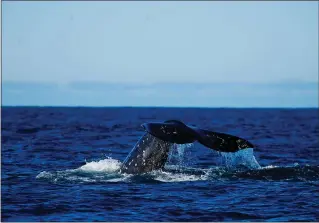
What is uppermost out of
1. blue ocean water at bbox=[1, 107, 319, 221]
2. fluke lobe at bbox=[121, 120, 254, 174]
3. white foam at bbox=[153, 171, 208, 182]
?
fluke lobe at bbox=[121, 120, 254, 174]

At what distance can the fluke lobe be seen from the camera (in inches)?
462

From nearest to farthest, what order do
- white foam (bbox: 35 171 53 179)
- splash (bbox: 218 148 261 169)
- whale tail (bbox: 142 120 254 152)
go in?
1. whale tail (bbox: 142 120 254 152)
2. white foam (bbox: 35 171 53 179)
3. splash (bbox: 218 148 261 169)

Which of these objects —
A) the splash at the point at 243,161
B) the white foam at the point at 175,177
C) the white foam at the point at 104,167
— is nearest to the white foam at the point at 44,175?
the white foam at the point at 104,167

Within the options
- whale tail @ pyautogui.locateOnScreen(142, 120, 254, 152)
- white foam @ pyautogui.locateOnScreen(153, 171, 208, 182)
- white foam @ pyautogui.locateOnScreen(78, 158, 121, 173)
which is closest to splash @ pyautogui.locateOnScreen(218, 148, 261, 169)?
white foam @ pyautogui.locateOnScreen(153, 171, 208, 182)

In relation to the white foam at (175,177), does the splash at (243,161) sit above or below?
above

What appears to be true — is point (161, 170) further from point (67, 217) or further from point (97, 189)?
point (67, 217)

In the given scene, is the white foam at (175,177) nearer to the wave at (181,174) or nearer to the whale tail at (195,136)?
the wave at (181,174)

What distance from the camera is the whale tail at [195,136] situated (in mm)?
11680

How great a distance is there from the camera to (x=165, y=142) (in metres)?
13.3

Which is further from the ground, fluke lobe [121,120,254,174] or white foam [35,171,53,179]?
fluke lobe [121,120,254,174]

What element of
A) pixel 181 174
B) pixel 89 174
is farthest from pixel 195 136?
pixel 89 174

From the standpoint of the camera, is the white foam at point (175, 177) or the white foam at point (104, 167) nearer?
the white foam at point (175, 177)

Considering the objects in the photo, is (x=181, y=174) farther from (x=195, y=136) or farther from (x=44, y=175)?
(x=44, y=175)

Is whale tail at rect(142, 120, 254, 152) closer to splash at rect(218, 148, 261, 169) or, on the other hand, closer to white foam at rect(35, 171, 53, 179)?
white foam at rect(35, 171, 53, 179)
